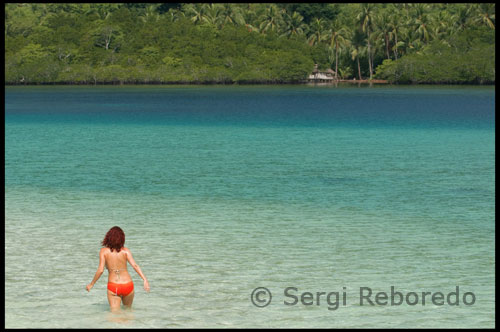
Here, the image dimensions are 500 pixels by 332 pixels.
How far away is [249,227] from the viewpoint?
20391 mm

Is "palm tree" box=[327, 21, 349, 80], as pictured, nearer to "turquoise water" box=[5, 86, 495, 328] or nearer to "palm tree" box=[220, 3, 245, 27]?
"palm tree" box=[220, 3, 245, 27]

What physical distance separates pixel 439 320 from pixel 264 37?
556 feet

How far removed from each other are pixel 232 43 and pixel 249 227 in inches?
6256

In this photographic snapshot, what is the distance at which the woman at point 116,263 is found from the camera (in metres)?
10.9

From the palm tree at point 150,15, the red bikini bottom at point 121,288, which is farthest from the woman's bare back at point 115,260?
the palm tree at point 150,15

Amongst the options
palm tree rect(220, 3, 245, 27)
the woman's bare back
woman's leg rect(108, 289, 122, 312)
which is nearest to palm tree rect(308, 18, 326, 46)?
palm tree rect(220, 3, 245, 27)

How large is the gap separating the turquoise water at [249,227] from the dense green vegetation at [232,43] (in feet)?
403

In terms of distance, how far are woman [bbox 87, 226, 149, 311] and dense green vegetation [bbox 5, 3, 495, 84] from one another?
15422 centimetres

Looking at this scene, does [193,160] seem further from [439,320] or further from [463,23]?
[463,23]

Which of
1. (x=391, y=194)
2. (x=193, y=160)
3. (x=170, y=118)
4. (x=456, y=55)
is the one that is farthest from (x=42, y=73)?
(x=391, y=194)

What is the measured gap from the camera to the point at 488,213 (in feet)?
73.7

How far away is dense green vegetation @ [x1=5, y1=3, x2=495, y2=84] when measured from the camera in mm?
166375

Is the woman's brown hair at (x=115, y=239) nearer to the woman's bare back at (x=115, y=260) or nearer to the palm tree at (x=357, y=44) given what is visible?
the woman's bare back at (x=115, y=260)

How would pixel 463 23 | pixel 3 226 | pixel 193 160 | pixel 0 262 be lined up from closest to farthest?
pixel 0 262 < pixel 3 226 < pixel 193 160 < pixel 463 23
